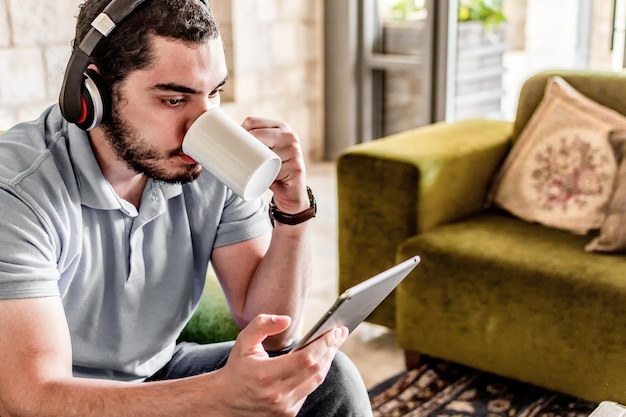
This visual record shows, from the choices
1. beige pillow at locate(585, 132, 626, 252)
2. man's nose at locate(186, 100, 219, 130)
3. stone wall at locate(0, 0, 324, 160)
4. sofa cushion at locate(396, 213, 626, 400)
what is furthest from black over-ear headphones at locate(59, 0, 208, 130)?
stone wall at locate(0, 0, 324, 160)

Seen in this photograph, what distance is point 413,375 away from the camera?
222 cm

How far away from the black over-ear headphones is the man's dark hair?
23mm

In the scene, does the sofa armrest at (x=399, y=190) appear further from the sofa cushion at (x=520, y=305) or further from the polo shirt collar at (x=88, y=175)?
the polo shirt collar at (x=88, y=175)

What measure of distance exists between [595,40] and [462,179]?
1968mm

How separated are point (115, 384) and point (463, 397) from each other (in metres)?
1.24

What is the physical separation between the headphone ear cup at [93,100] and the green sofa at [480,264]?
115 cm

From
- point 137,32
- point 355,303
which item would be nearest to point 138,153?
point 137,32

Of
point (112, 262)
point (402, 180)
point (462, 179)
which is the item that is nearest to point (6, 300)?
point (112, 262)

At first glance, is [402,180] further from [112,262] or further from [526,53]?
[526,53]

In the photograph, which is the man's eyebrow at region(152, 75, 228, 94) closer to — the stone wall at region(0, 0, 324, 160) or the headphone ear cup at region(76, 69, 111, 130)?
the headphone ear cup at region(76, 69, 111, 130)

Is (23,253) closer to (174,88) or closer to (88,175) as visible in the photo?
(88,175)

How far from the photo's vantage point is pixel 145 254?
1313mm

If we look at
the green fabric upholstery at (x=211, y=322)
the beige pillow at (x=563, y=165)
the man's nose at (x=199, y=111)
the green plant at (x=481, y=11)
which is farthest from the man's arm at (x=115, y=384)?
the green plant at (x=481, y=11)

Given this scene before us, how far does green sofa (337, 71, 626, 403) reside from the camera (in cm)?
189
